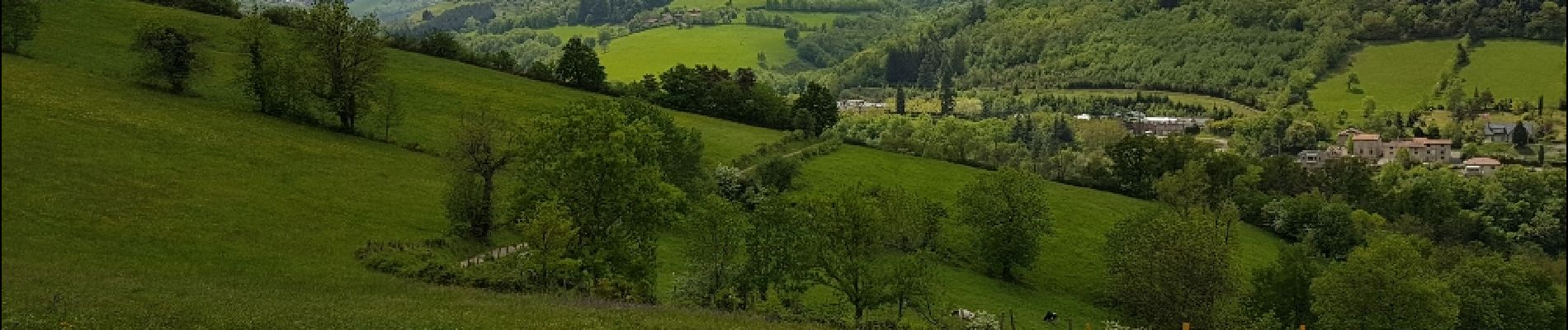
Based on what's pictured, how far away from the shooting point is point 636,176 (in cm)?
4491

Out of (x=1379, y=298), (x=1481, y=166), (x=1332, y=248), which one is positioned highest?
(x=1481, y=166)

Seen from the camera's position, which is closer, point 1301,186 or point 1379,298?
point 1379,298

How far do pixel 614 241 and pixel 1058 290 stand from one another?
147ft

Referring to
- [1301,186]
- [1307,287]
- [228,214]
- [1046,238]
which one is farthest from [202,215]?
[1301,186]

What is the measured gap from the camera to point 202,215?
43844 mm

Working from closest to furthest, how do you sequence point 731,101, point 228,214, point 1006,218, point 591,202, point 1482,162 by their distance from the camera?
point 591,202
point 228,214
point 1006,218
point 731,101
point 1482,162

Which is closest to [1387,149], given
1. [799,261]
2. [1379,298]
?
[1379,298]

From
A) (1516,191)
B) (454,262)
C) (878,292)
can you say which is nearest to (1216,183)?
(1516,191)

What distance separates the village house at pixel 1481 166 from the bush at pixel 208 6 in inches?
7113

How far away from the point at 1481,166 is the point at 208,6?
187971mm

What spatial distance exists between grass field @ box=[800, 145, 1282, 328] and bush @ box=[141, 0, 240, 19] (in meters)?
67.8

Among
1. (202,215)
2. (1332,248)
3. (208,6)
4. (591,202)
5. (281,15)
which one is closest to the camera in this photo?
(202,215)

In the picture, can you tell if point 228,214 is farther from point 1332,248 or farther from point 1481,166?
point 1481,166

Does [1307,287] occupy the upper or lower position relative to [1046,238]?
lower
